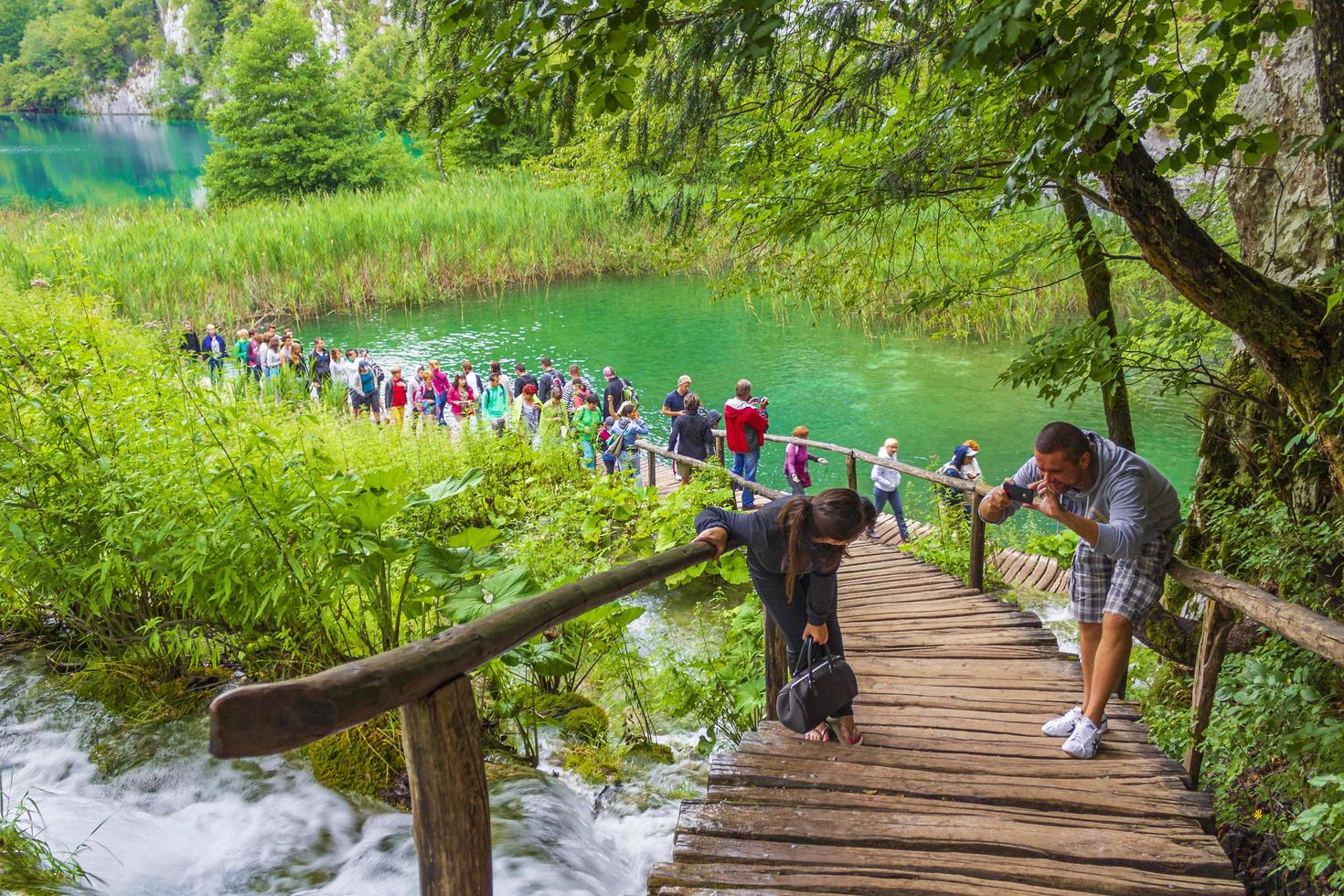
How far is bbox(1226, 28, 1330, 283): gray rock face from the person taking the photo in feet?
15.0

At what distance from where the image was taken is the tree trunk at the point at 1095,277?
572 cm

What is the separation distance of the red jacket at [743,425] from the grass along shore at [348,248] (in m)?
9.42

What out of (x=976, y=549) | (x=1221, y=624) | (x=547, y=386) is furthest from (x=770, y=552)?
(x=547, y=386)

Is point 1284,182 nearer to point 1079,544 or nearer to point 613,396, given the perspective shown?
point 1079,544

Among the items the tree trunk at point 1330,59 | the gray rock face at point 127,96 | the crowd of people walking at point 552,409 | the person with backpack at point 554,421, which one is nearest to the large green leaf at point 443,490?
the crowd of people walking at point 552,409

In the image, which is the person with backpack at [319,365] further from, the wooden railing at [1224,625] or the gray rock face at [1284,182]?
the wooden railing at [1224,625]

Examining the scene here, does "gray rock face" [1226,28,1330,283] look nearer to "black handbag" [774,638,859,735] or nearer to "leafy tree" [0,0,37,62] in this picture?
"black handbag" [774,638,859,735]

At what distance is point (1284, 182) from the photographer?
473cm

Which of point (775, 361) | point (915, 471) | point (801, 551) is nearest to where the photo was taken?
point (801, 551)

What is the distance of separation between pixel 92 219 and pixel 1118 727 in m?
26.9

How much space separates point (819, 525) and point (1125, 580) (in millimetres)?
1277

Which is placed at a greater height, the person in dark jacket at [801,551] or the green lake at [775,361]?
the person in dark jacket at [801,551]

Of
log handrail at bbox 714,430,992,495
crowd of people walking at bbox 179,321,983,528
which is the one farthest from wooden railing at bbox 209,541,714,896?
crowd of people walking at bbox 179,321,983,528

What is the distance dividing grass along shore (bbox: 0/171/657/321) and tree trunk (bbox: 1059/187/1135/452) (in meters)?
12.4
